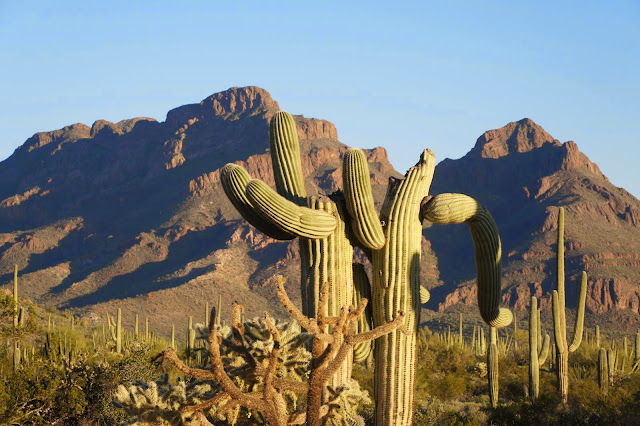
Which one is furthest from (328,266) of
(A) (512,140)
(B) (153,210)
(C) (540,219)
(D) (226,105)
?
(D) (226,105)

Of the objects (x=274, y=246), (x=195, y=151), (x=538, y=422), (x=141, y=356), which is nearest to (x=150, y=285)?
(x=274, y=246)

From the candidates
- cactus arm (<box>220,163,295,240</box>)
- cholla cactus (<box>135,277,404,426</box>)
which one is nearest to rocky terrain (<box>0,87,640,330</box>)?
cactus arm (<box>220,163,295,240</box>)

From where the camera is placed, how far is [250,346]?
923 centimetres

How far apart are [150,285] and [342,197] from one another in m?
65.3

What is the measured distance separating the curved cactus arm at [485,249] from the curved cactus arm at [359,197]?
101 cm

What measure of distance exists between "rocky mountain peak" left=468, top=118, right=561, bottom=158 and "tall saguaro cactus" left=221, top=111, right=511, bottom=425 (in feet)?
301

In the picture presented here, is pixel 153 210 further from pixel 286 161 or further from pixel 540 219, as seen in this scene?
pixel 286 161

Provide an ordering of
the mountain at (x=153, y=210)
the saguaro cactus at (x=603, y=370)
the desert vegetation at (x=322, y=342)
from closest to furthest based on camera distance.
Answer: the desert vegetation at (x=322, y=342)
the saguaro cactus at (x=603, y=370)
the mountain at (x=153, y=210)

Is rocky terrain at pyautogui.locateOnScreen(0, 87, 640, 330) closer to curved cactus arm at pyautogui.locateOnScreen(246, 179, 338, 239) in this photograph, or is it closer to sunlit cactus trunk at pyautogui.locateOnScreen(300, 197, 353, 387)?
sunlit cactus trunk at pyautogui.locateOnScreen(300, 197, 353, 387)

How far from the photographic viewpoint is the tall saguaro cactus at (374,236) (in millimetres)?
11406

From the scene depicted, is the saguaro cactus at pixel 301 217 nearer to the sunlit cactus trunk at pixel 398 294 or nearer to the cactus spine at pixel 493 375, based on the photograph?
the sunlit cactus trunk at pixel 398 294

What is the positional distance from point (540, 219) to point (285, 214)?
234ft

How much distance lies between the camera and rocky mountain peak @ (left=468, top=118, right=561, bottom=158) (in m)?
102

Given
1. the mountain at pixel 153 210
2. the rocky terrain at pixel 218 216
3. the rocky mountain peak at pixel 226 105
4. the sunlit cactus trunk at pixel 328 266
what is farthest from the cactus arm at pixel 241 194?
the rocky mountain peak at pixel 226 105
